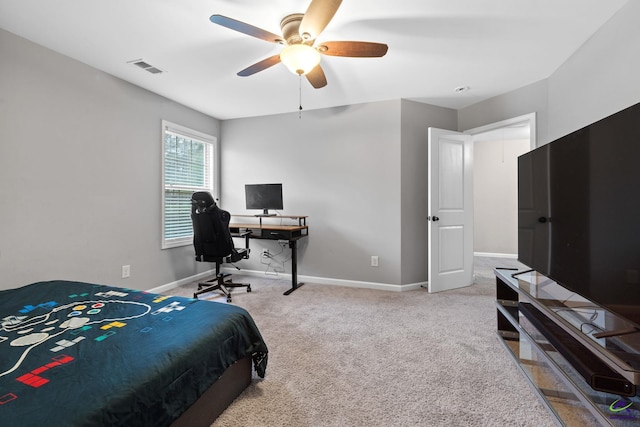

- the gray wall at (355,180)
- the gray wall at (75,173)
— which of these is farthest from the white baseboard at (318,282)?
the gray wall at (75,173)

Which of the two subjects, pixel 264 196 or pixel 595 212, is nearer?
pixel 595 212

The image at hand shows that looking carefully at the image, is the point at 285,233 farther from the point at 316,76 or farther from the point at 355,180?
the point at 316,76

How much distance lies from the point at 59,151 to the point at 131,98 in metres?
0.96

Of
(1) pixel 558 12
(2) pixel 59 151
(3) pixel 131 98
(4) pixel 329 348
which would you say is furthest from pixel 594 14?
(2) pixel 59 151

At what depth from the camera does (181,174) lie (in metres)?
3.68

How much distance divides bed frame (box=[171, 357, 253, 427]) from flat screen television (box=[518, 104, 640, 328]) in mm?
1820

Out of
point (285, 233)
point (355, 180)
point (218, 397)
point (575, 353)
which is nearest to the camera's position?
point (575, 353)

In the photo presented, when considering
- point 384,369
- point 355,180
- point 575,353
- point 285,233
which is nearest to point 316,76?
point 355,180

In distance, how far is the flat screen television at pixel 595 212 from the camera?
1068 mm

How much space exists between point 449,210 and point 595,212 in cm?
221

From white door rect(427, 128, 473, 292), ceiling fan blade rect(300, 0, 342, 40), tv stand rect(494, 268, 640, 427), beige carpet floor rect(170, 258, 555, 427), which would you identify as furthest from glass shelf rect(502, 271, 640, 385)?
ceiling fan blade rect(300, 0, 342, 40)

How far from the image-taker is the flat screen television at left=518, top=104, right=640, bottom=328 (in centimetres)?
107

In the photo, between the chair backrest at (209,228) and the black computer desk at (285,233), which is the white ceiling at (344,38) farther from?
the black computer desk at (285,233)

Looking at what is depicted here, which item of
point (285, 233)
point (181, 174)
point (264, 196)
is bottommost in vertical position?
point (285, 233)
